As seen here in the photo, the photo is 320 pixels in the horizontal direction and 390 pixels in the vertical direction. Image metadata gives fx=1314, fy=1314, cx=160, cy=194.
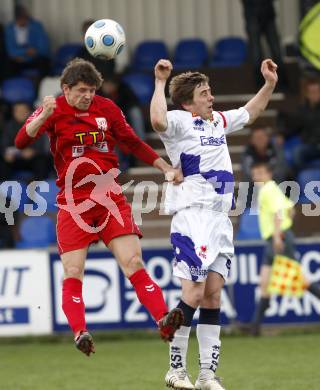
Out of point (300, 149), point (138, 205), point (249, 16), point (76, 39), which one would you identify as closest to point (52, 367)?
point (138, 205)

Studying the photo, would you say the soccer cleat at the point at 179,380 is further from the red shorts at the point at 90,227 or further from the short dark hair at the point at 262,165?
the short dark hair at the point at 262,165

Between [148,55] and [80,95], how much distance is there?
1001cm

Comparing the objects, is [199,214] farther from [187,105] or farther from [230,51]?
[230,51]

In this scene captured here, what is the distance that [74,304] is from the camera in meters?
9.48

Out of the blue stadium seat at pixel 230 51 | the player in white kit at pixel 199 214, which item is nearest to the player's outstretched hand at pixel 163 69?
the player in white kit at pixel 199 214

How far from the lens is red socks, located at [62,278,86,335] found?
9.36 meters

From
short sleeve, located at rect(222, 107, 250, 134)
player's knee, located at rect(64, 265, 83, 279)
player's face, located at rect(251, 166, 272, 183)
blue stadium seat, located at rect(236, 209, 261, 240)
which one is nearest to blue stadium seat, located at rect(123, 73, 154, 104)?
blue stadium seat, located at rect(236, 209, 261, 240)

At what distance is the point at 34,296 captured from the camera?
585 inches

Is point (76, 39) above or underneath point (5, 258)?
above

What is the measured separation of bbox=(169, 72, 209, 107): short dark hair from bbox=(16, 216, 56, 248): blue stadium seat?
22.5 feet

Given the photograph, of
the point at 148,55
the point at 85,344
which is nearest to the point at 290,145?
the point at 148,55

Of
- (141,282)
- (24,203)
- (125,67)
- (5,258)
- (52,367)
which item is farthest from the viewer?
(125,67)

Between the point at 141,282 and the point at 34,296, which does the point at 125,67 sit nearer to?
the point at 34,296

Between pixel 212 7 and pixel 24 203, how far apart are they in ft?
16.4
